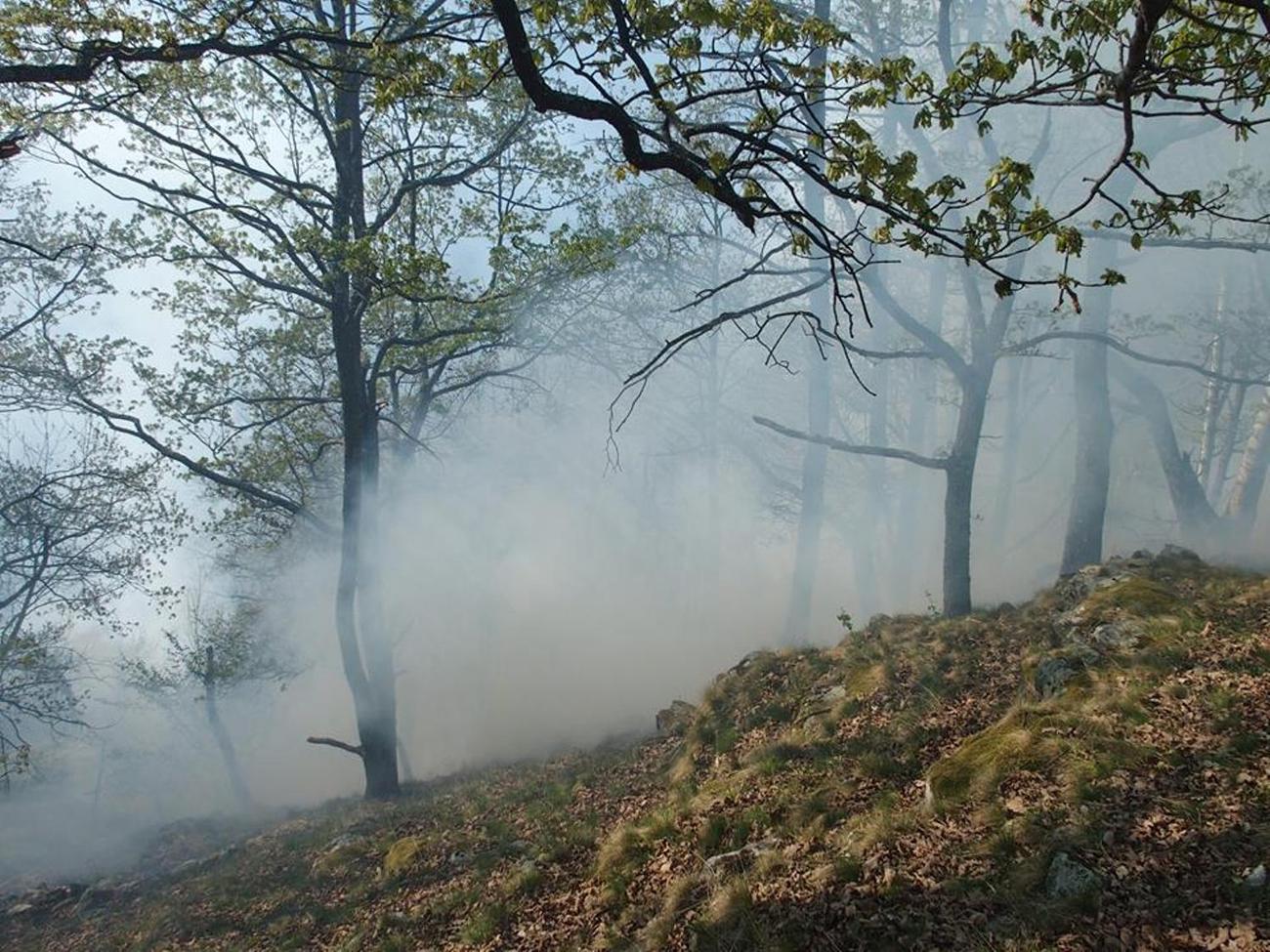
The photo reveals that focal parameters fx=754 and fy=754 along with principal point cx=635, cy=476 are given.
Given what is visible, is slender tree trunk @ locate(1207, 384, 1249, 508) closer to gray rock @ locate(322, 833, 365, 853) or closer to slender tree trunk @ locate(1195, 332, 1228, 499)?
slender tree trunk @ locate(1195, 332, 1228, 499)

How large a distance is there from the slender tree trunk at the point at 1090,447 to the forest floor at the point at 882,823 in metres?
3.05

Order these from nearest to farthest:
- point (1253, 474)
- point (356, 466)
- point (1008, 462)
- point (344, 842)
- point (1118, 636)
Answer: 1. point (1118, 636)
2. point (344, 842)
3. point (356, 466)
4. point (1253, 474)
5. point (1008, 462)

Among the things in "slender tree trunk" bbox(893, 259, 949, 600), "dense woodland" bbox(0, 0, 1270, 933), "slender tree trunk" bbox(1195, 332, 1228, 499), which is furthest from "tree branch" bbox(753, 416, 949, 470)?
"slender tree trunk" bbox(1195, 332, 1228, 499)

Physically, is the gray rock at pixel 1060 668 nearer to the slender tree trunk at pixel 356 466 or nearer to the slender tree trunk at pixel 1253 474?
the slender tree trunk at pixel 356 466

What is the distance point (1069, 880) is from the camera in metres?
4.05

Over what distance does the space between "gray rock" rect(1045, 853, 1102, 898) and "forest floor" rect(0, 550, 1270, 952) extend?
0.05ft

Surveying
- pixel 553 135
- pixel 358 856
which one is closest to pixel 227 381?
pixel 553 135

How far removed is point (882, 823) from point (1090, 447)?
33.6ft

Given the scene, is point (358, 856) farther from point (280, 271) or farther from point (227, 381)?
point (280, 271)

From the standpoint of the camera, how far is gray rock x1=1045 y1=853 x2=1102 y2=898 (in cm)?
397

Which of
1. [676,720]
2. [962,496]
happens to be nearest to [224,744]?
[676,720]

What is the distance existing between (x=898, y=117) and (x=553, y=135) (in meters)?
10.3

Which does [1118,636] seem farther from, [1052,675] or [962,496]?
[962,496]

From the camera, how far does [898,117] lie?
1847cm
